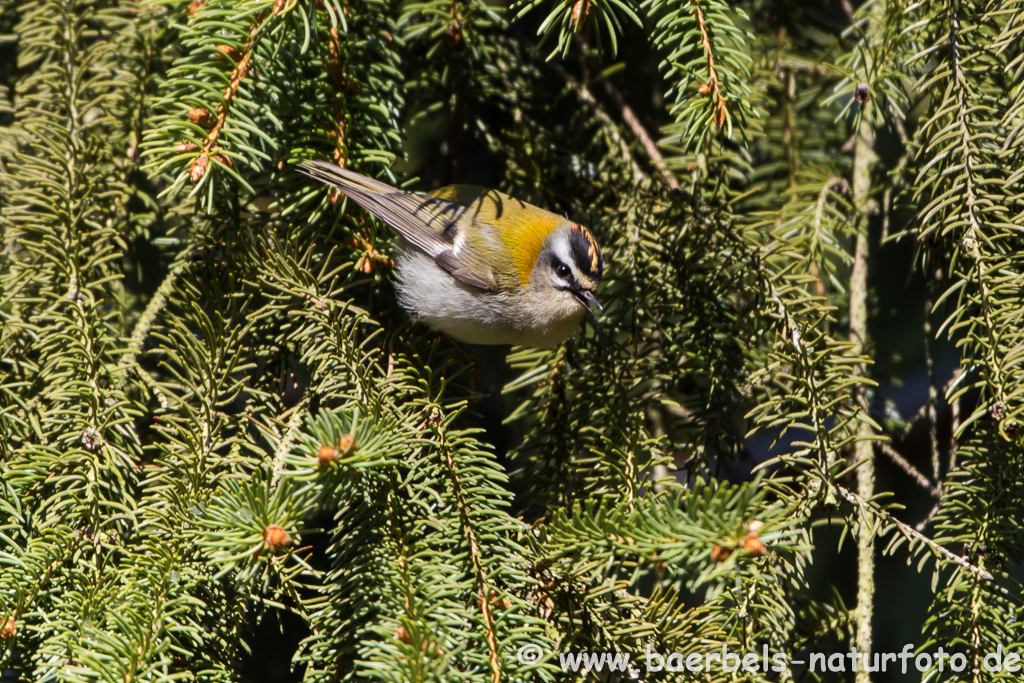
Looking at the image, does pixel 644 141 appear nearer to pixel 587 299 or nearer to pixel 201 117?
pixel 587 299

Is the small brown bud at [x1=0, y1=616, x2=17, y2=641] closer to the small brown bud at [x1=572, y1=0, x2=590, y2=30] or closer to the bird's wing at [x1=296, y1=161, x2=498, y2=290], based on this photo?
the bird's wing at [x1=296, y1=161, x2=498, y2=290]

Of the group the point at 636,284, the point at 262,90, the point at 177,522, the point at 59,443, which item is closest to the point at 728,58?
the point at 636,284

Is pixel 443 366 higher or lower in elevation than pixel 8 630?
higher

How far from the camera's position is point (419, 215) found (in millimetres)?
1901

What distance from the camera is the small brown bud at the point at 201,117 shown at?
4.21ft

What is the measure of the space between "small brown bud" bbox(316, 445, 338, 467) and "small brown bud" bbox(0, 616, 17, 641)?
1.72ft

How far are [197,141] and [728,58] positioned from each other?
103 cm

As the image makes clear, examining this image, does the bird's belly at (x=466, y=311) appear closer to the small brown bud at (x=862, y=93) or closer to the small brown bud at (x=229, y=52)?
the small brown bud at (x=229, y=52)

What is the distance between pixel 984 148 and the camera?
1.31m

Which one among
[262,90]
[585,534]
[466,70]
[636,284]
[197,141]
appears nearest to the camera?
[585,534]

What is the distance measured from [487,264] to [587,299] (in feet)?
1.36

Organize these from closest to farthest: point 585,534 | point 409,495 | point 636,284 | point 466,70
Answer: point 585,534, point 409,495, point 636,284, point 466,70

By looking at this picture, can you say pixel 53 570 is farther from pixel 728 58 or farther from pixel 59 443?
pixel 728 58

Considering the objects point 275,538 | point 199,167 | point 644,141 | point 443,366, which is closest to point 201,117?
point 199,167
